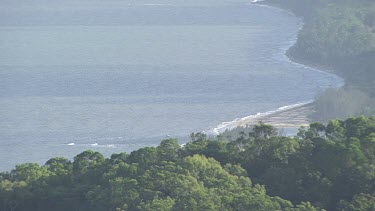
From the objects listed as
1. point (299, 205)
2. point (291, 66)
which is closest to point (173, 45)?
point (291, 66)

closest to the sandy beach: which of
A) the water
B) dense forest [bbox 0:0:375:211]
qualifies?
the water

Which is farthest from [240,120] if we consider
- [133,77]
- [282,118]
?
[133,77]

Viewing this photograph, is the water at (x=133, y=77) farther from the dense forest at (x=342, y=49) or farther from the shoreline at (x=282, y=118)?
the dense forest at (x=342, y=49)

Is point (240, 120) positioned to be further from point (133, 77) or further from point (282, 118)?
point (133, 77)

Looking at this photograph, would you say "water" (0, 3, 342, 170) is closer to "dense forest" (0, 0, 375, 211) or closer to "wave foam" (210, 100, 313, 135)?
"wave foam" (210, 100, 313, 135)

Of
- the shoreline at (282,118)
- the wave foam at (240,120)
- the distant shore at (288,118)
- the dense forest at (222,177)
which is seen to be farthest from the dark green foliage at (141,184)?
the distant shore at (288,118)

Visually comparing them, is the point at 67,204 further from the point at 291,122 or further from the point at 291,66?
the point at 291,66
